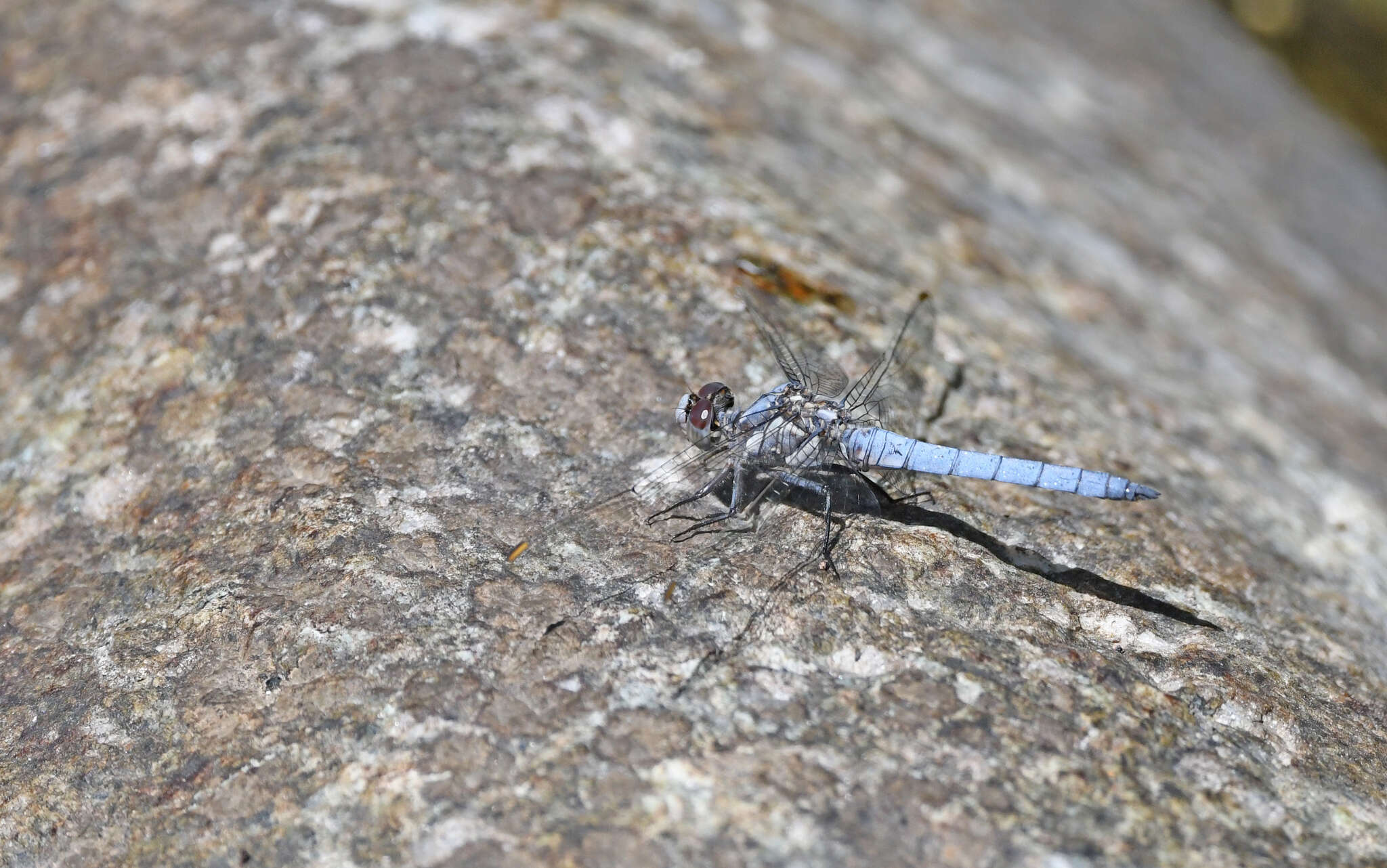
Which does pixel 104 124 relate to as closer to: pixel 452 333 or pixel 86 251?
pixel 86 251

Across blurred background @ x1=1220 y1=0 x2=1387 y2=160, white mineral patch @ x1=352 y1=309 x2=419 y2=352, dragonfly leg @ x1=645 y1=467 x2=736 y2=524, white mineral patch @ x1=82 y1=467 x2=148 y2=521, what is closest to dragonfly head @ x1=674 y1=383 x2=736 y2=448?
dragonfly leg @ x1=645 y1=467 x2=736 y2=524

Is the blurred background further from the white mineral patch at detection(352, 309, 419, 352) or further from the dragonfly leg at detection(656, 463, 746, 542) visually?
the white mineral patch at detection(352, 309, 419, 352)

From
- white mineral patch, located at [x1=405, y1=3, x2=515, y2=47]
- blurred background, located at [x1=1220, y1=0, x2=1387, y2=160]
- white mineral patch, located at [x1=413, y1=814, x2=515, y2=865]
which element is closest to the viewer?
white mineral patch, located at [x1=413, y1=814, x2=515, y2=865]

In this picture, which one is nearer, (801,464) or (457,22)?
(801,464)

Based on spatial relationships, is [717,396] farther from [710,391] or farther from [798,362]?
[798,362]

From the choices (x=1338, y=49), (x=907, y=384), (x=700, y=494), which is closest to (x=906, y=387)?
(x=907, y=384)

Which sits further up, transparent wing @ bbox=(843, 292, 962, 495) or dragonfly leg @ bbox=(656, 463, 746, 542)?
transparent wing @ bbox=(843, 292, 962, 495)

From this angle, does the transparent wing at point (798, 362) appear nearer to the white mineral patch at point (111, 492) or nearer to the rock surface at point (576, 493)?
the rock surface at point (576, 493)

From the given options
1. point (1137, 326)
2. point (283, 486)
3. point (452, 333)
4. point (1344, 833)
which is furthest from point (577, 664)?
point (1137, 326)
